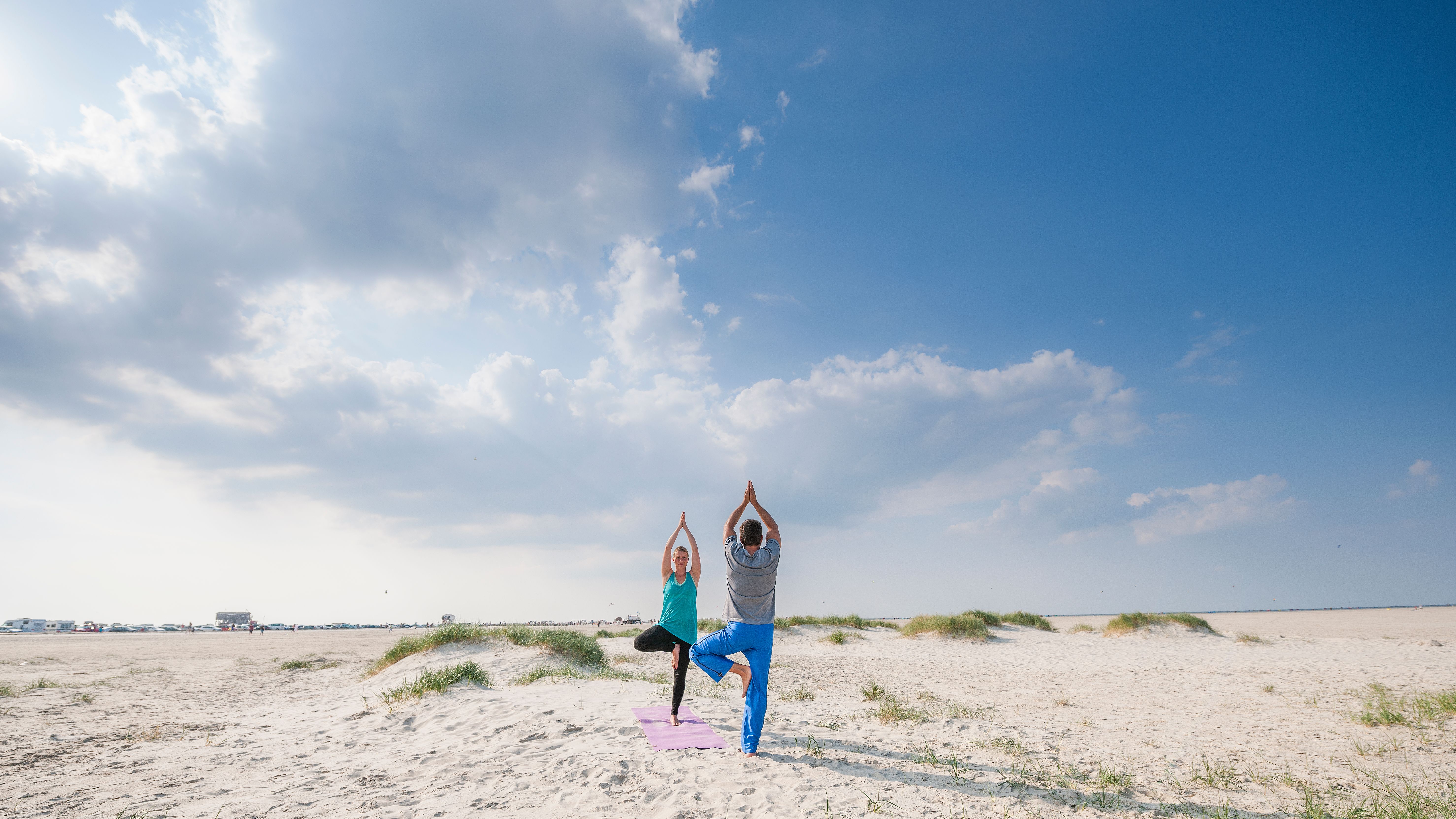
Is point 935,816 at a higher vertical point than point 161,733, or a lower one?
higher

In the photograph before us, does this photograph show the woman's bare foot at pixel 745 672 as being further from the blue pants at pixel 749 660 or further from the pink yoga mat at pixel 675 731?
the pink yoga mat at pixel 675 731

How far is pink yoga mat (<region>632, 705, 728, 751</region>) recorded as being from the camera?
6000 millimetres

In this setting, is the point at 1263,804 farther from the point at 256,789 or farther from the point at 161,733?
the point at 161,733

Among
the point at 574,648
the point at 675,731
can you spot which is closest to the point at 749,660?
the point at 675,731

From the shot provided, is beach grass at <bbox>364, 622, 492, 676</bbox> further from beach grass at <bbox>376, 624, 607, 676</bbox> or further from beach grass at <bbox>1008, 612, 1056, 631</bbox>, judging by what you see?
beach grass at <bbox>1008, 612, 1056, 631</bbox>

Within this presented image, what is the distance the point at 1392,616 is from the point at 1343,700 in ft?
166

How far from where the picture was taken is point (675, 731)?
655 centimetres

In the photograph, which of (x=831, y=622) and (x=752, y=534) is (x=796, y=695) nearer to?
(x=752, y=534)

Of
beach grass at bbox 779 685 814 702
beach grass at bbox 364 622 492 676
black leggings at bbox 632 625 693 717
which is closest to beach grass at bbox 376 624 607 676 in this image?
beach grass at bbox 364 622 492 676

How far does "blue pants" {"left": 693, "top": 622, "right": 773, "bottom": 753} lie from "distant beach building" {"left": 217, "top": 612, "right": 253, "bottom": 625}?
99.4 meters

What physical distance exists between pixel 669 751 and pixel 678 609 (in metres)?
1.35

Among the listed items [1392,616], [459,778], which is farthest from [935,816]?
[1392,616]

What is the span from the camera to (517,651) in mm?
13617

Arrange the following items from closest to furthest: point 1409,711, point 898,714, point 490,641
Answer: point 1409,711
point 898,714
point 490,641
